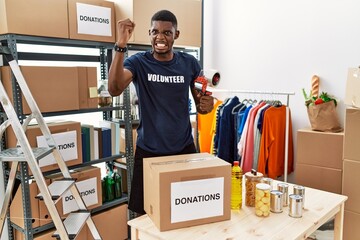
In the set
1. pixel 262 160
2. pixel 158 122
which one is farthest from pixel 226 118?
pixel 158 122

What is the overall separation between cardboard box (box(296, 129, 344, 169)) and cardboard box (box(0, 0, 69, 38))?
6.82 ft

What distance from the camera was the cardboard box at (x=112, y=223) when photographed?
2.58 m

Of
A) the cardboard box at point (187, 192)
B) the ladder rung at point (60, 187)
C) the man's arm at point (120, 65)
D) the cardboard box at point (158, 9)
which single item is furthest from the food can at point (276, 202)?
the cardboard box at point (158, 9)

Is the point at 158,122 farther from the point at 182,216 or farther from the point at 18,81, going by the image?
the point at 18,81

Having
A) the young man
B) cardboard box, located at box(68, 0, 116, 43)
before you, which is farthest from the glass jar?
cardboard box, located at box(68, 0, 116, 43)

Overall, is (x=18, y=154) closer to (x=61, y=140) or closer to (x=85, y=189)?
(x=61, y=140)

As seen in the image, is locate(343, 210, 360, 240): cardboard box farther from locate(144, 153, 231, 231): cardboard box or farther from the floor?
locate(144, 153, 231, 231): cardboard box

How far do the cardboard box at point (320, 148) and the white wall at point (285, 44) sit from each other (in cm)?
40

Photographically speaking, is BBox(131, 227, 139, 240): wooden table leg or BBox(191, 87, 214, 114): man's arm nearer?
BBox(131, 227, 139, 240): wooden table leg

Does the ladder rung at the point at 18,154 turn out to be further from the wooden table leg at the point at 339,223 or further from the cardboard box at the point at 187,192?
the wooden table leg at the point at 339,223

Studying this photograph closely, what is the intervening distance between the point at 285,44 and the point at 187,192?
8.16ft

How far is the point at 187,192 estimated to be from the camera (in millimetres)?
1287

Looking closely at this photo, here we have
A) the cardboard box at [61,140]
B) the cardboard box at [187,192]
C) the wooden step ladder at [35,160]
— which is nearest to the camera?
the cardboard box at [187,192]

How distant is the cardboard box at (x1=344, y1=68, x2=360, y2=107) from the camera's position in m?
2.22
